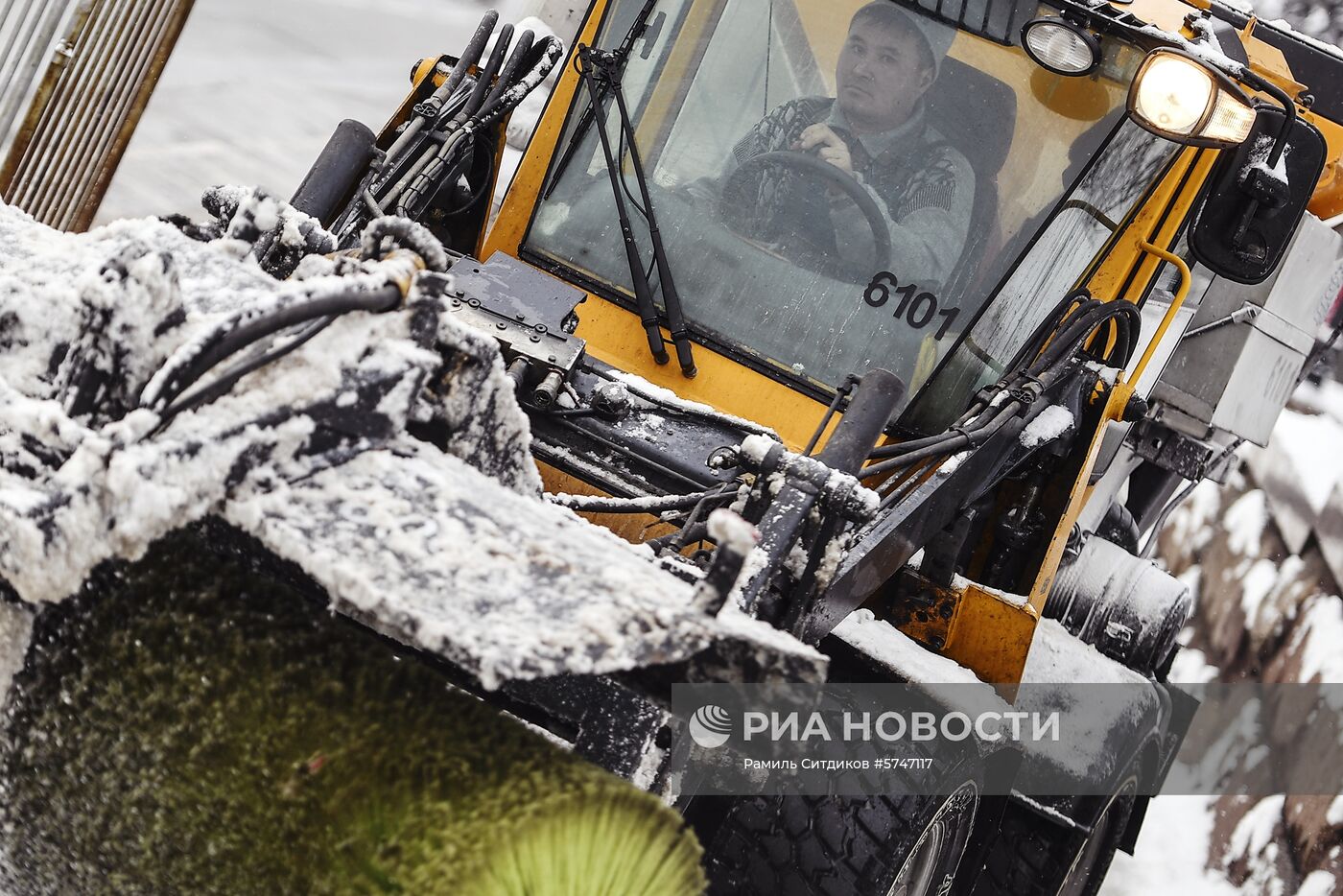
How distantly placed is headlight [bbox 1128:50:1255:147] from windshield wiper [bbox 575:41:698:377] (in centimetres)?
128

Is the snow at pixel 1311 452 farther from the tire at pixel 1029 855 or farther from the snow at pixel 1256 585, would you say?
the tire at pixel 1029 855

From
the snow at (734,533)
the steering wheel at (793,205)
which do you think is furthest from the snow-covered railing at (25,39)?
the snow at (734,533)

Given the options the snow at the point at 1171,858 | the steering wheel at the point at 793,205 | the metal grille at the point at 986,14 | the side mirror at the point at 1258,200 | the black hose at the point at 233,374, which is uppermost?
the metal grille at the point at 986,14

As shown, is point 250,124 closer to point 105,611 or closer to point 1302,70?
point 1302,70

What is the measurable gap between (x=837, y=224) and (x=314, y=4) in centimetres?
1513

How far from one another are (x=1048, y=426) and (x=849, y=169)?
890 millimetres

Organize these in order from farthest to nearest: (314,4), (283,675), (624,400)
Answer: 1. (314,4)
2. (624,400)
3. (283,675)

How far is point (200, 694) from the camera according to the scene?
1.73 metres

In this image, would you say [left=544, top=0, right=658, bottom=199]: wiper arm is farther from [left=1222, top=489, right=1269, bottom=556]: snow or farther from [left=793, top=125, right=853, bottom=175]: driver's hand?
[left=1222, top=489, right=1269, bottom=556]: snow

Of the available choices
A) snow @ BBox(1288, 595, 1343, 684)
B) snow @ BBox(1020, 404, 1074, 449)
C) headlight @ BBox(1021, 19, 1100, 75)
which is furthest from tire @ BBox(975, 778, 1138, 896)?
snow @ BBox(1288, 595, 1343, 684)

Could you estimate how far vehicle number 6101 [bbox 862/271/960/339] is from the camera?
12.1 ft

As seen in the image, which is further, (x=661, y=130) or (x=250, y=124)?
(x=250, y=124)

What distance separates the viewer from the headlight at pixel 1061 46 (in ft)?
11.3

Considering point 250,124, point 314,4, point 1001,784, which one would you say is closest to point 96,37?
point 1001,784
